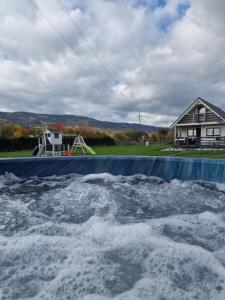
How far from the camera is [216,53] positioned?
Result: 12.6 metres

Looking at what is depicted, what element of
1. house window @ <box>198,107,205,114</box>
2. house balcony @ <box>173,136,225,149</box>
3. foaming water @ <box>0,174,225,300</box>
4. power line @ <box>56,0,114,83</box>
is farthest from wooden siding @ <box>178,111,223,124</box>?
foaming water @ <box>0,174,225,300</box>

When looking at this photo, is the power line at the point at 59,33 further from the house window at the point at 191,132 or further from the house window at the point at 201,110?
the house window at the point at 191,132

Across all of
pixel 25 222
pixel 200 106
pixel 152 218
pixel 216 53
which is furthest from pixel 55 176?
pixel 200 106

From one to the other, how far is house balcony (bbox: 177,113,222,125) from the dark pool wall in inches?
523

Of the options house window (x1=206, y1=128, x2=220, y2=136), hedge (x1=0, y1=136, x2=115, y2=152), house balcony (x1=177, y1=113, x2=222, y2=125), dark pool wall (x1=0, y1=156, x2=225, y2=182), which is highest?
house balcony (x1=177, y1=113, x2=222, y2=125)

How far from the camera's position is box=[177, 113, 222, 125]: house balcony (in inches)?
734

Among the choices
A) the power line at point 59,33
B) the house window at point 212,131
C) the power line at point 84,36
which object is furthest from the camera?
the house window at point 212,131

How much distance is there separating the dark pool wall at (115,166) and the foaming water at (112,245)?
1.44 meters

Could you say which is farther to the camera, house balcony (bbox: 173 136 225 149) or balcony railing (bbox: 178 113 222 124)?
balcony railing (bbox: 178 113 222 124)

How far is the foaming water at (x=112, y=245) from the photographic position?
211 centimetres

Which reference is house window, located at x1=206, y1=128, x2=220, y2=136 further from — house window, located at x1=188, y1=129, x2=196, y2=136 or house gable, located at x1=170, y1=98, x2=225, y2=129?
house window, located at x1=188, y1=129, x2=196, y2=136

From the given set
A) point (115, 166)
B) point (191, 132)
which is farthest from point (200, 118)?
point (115, 166)

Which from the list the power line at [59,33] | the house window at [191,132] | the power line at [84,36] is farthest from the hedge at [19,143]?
the house window at [191,132]

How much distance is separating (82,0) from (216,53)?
7823 mm
